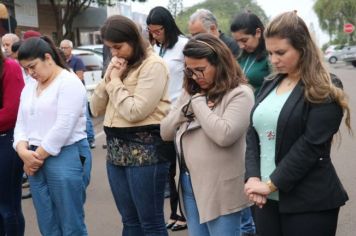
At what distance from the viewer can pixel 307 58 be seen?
2621mm

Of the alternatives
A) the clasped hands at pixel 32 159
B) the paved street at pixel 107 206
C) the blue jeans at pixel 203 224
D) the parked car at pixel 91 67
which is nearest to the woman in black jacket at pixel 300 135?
the blue jeans at pixel 203 224

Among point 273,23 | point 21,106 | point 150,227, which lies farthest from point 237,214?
point 21,106

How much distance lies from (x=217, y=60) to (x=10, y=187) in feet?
6.81

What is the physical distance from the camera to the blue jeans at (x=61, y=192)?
12.1 ft

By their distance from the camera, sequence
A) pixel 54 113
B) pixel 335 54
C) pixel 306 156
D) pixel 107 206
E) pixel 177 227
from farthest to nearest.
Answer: pixel 335 54, pixel 107 206, pixel 177 227, pixel 54 113, pixel 306 156

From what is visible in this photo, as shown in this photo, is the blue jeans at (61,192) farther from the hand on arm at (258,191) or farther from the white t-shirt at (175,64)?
the hand on arm at (258,191)

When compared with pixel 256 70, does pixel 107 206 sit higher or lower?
lower

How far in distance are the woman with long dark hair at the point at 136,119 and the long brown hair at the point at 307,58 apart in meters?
1.03

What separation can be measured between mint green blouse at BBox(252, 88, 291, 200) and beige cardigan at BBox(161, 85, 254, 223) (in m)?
0.17

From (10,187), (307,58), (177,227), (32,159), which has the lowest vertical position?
(177,227)

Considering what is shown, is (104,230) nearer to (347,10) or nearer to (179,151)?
(179,151)

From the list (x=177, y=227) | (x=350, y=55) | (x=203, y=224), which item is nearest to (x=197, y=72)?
(x=203, y=224)

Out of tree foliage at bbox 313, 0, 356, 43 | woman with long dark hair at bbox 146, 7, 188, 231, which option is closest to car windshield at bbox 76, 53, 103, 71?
woman with long dark hair at bbox 146, 7, 188, 231

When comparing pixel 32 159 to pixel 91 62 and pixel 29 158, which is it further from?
pixel 91 62
